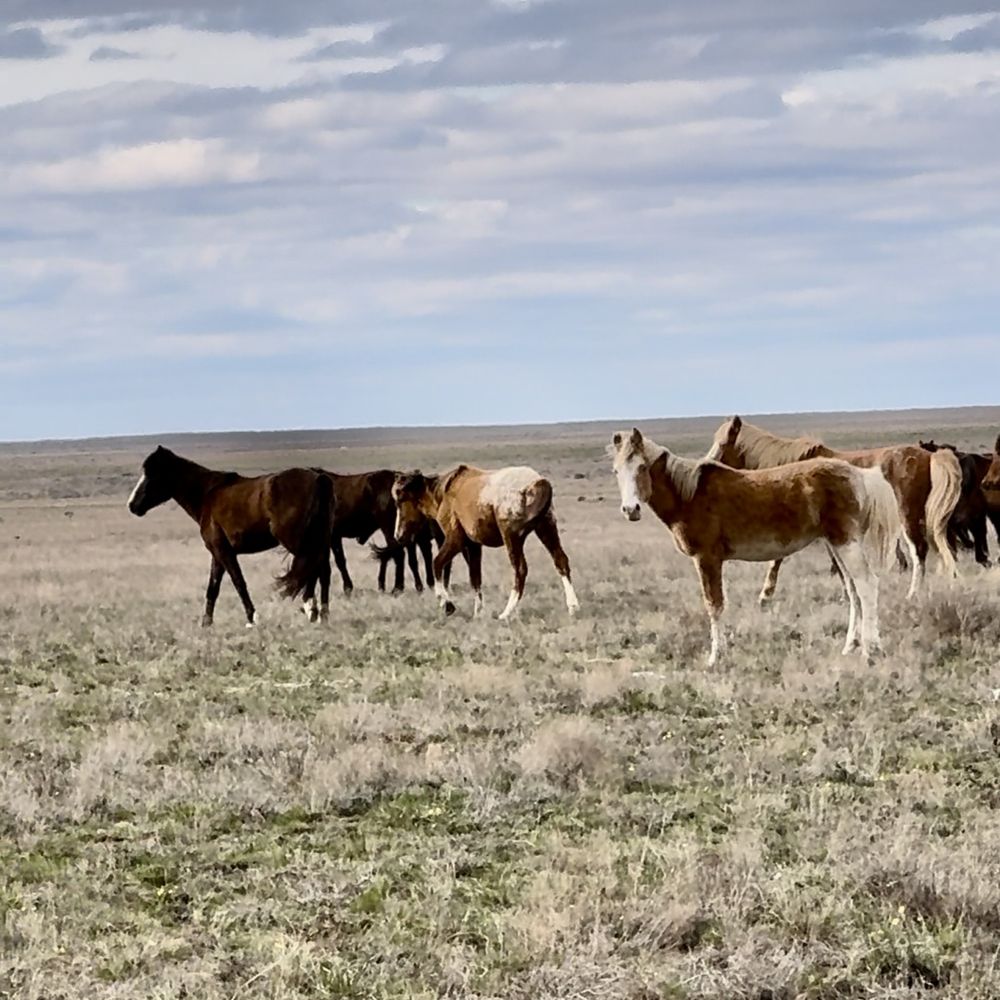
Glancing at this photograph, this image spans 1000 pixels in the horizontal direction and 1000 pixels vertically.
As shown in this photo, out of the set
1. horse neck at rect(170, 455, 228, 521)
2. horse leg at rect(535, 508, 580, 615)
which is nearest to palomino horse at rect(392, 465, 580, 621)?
horse leg at rect(535, 508, 580, 615)

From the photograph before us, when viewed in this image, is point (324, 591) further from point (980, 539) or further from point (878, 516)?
point (980, 539)

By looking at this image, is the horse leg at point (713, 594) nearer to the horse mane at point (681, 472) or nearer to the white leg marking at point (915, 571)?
the horse mane at point (681, 472)

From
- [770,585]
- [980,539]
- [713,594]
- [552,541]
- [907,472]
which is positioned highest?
[907,472]

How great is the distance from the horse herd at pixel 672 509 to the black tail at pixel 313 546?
18mm

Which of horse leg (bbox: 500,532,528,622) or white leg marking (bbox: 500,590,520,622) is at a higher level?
horse leg (bbox: 500,532,528,622)

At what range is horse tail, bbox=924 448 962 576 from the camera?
1755cm

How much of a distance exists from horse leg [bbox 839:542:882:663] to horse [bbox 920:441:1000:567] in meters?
6.23

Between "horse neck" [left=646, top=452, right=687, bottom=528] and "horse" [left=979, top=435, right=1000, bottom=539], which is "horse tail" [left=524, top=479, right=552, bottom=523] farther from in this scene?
"horse" [left=979, top=435, right=1000, bottom=539]

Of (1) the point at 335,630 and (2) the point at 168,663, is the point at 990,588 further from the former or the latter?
(2) the point at 168,663

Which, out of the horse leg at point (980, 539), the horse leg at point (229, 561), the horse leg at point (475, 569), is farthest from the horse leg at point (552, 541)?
the horse leg at point (980, 539)

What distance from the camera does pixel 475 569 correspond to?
1711 centimetres

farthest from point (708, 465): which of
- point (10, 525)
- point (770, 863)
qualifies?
point (10, 525)

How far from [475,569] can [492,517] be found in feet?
2.22

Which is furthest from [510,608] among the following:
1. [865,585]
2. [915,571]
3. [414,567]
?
[865,585]
